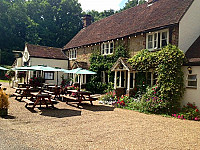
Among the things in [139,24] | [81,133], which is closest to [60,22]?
[139,24]

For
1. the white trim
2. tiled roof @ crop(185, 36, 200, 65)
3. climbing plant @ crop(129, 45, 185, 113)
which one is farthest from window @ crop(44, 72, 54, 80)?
tiled roof @ crop(185, 36, 200, 65)

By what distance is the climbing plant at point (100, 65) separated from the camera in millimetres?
16328

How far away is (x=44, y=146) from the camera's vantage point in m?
4.88

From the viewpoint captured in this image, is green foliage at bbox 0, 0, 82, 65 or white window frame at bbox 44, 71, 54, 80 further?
green foliage at bbox 0, 0, 82, 65

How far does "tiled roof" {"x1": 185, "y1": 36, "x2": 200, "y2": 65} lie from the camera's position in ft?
33.5

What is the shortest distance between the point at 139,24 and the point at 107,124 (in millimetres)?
10528

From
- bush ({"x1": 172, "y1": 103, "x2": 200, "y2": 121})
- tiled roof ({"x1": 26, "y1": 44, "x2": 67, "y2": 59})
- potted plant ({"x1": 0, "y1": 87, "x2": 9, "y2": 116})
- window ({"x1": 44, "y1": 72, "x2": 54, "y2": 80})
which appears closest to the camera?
potted plant ({"x1": 0, "y1": 87, "x2": 9, "y2": 116})

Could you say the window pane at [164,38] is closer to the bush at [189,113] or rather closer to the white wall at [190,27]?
the white wall at [190,27]

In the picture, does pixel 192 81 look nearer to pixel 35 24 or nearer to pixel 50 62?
pixel 50 62

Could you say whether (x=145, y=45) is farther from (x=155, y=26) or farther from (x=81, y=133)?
(x=81, y=133)

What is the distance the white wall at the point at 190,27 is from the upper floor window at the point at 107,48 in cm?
681

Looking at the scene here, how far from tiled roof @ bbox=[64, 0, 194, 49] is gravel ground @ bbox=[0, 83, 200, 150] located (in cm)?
770

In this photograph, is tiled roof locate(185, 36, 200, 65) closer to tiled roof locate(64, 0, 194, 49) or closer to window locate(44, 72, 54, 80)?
tiled roof locate(64, 0, 194, 49)

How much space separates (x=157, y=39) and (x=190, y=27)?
89.9 inches
